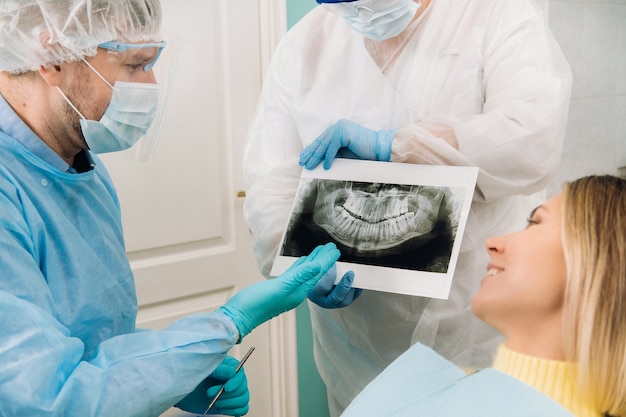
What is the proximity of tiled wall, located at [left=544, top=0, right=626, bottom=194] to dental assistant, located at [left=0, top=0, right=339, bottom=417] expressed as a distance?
5.36 ft

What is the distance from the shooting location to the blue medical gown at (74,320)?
37.0 inches

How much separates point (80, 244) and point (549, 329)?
2.65 ft

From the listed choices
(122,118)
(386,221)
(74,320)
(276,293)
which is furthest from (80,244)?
(386,221)

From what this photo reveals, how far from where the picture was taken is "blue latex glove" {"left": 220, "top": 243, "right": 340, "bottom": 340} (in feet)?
3.99

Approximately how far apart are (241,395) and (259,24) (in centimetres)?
134

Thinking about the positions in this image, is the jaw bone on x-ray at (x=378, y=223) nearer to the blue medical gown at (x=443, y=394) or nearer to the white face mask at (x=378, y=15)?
the blue medical gown at (x=443, y=394)

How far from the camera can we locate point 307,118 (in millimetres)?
1562

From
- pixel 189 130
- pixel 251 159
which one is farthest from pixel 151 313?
pixel 251 159

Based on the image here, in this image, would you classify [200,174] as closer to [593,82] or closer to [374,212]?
[374,212]

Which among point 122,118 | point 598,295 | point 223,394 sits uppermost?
point 122,118

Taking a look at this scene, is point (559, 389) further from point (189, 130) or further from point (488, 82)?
point (189, 130)

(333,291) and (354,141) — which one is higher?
(354,141)

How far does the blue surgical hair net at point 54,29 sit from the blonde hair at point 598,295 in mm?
809

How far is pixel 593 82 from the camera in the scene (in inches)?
102
